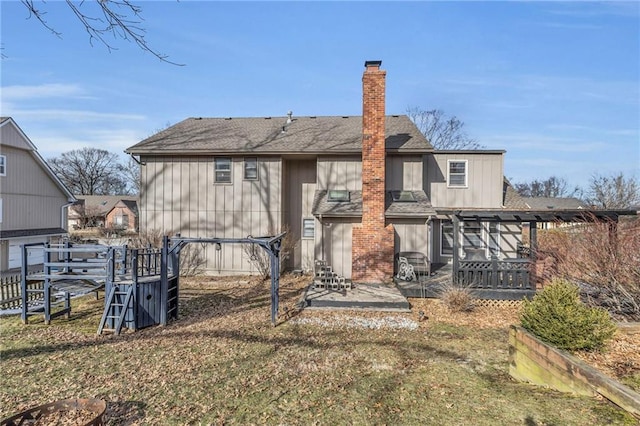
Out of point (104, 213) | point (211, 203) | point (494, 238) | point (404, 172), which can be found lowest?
point (494, 238)

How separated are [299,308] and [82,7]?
7527mm

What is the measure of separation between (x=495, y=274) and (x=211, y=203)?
1088 centimetres

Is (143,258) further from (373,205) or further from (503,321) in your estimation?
(503,321)

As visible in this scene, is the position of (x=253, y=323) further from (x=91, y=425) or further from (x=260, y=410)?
(x=91, y=425)

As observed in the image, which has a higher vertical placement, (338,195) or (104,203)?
(104,203)

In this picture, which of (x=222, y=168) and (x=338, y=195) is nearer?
(x=338, y=195)

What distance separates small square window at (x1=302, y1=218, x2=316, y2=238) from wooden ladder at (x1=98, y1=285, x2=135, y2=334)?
298 inches

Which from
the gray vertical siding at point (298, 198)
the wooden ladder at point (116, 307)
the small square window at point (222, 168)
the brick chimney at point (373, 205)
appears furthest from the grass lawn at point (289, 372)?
the small square window at point (222, 168)

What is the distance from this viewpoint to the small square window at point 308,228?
13.9 metres

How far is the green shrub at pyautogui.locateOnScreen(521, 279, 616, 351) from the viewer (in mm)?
4402

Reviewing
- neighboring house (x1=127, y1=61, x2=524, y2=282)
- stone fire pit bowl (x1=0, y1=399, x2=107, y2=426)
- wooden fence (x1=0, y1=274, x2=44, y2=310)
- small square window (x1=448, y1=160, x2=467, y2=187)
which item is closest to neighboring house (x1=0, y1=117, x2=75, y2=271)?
neighboring house (x1=127, y1=61, x2=524, y2=282)

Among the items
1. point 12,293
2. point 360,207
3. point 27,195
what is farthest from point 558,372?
point 27,195

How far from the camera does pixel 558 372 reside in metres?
4.29

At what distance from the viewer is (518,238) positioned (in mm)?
12773
